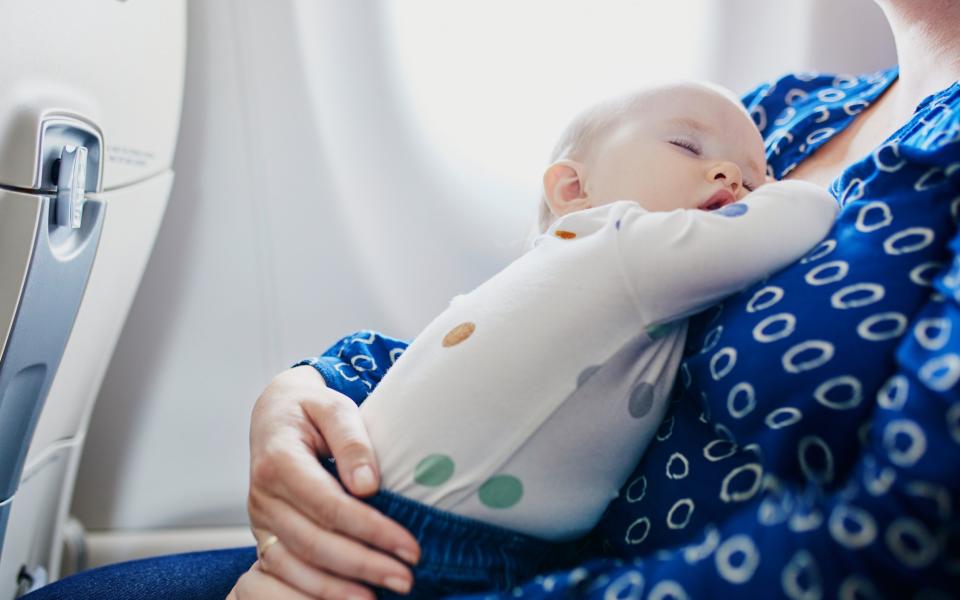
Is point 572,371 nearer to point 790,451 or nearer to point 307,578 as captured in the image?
point 790,451

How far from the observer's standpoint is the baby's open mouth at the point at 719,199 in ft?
2.85

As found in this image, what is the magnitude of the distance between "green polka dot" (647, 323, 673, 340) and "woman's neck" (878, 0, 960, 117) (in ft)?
1.87

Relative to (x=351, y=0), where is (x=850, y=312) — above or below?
below

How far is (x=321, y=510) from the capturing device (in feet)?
2.24

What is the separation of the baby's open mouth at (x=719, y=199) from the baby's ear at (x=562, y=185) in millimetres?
158

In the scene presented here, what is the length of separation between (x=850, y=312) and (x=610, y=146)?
395 mm

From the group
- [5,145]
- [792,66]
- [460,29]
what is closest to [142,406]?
[5,145]

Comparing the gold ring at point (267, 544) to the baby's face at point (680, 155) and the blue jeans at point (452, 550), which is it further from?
the baby's face at point (680, 155)

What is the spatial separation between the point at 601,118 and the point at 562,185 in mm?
94

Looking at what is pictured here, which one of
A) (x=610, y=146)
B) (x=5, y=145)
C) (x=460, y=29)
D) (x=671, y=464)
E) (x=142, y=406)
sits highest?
(x=460, y=29)

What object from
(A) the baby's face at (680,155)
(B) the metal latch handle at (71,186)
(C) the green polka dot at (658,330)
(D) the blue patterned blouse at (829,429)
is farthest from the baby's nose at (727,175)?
(B) the metal latch handle at (71,186)

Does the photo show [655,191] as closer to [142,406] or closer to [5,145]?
[5,145]

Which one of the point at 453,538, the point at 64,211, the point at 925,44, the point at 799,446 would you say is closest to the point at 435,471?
the point at 453,538

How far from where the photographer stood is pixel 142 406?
1501 mm
